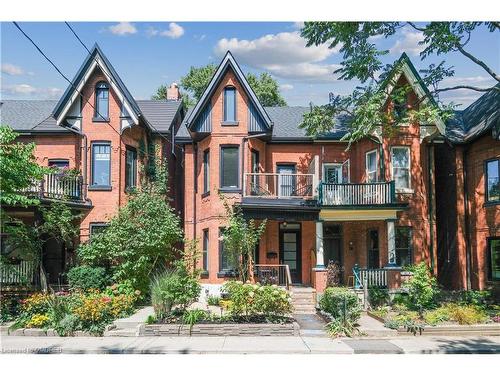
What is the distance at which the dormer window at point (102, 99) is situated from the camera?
21.2m

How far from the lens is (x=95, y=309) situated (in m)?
13.9

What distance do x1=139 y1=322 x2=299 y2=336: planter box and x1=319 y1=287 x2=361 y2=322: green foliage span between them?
1635mm

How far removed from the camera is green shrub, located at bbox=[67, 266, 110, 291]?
59.7 ft

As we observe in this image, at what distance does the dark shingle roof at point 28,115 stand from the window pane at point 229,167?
762 centimetres

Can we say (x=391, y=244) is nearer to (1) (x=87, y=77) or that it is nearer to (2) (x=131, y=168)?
(2) (x=131, y=168)

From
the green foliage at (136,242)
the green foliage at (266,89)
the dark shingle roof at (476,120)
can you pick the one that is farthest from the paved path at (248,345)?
the green foliage at (266,89)

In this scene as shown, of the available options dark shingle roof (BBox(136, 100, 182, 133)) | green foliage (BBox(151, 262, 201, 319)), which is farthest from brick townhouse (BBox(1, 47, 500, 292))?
green foliage (BBox(151, 262, 201, 319))

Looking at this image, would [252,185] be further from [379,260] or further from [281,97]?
[281,97]

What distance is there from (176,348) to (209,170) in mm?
10445

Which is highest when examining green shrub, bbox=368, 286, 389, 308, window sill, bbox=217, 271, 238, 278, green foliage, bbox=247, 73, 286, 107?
green foliage, bbox=247, 73, 286, 107

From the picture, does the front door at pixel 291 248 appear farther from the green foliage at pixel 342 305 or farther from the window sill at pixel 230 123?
the green foliage at pixel 342 305

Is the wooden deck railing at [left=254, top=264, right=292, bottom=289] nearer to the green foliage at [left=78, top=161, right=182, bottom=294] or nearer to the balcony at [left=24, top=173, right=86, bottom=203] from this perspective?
the green foliage at [left=78, top=161, right=182, bottom=294]

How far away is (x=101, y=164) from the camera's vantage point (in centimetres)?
2123

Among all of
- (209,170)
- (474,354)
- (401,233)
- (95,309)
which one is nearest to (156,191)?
(209,170)
